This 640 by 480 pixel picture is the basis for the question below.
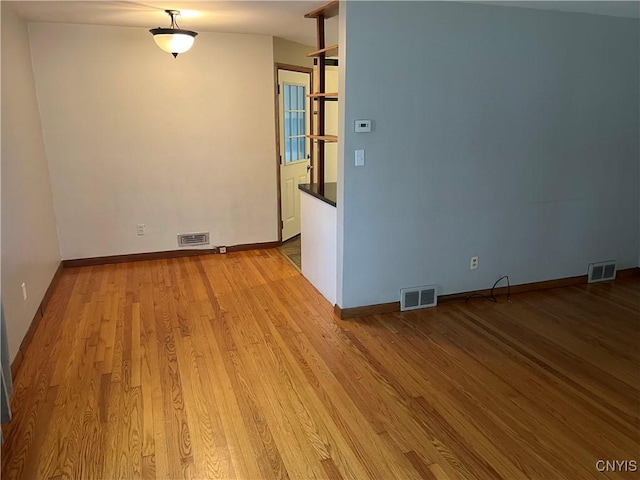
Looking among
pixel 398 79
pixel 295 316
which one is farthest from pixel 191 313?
→ pixel 398 79

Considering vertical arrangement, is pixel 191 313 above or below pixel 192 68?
below

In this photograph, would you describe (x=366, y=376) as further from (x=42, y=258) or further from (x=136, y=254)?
(x=136, y=254)

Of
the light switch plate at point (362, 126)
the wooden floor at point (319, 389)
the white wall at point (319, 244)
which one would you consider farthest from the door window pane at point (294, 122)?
the light switch plate at point (362, 126)

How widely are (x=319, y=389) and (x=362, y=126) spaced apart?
1.71 meters

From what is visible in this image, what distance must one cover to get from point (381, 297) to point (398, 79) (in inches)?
61.8

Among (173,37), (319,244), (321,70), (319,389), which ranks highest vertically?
→ (173,37)

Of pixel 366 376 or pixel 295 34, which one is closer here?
pixel 366 376

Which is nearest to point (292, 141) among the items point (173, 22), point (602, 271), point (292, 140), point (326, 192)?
point (292, 140)

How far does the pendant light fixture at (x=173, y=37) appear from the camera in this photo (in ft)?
11.9

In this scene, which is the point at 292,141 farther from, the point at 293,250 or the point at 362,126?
the point at 362,126

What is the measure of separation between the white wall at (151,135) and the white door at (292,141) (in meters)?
0.24

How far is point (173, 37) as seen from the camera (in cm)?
368

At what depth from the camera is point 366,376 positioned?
8.93 feet

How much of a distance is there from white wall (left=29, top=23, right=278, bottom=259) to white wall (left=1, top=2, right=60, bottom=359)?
23cm
